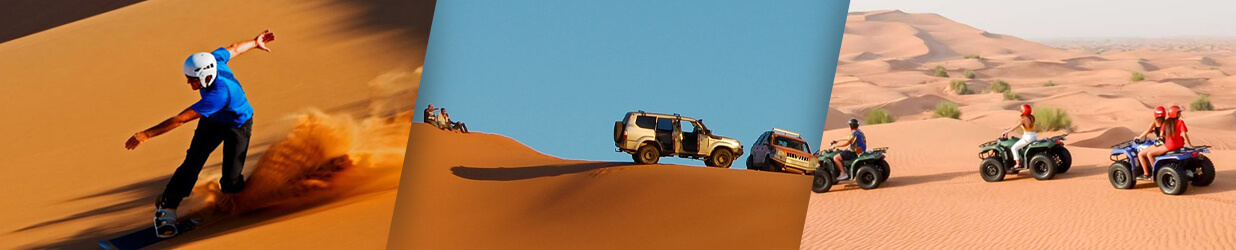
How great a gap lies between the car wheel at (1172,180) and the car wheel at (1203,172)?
0.47 metres

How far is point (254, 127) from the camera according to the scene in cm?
817

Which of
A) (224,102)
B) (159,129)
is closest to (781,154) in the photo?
(224,102)

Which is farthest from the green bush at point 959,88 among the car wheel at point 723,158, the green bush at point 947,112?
the car wheel at point 723,158

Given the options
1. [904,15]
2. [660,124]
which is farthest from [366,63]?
[904,15]

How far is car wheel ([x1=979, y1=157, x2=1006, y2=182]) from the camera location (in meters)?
15.2

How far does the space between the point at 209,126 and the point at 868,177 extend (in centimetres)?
1020

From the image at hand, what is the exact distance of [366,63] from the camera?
938 cm

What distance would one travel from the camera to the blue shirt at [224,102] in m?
6.99

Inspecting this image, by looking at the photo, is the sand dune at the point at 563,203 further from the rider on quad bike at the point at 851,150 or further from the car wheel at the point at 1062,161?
the car wheel at the point at 1062,161

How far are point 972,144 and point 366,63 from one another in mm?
16012

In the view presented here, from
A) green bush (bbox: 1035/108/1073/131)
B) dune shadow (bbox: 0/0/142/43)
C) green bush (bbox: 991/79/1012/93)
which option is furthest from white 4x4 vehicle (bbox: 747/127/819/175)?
green bush (bbox: 991/79/1012/93)

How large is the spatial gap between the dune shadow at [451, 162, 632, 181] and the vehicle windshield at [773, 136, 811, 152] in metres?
1.67

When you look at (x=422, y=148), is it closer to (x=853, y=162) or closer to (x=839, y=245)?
(x=839, y=245)

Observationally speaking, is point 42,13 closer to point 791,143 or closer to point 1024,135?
point 791,143
